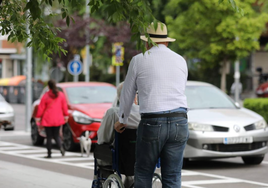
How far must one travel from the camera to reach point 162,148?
5.70 meters

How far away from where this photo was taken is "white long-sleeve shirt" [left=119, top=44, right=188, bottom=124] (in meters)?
5.64

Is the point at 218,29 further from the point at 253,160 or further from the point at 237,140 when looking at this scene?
the point at 237,140

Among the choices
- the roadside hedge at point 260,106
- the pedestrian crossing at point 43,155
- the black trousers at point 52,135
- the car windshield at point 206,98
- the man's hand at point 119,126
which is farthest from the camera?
the roadside hedge at point 260,106

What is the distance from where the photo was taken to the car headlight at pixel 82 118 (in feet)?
48.7

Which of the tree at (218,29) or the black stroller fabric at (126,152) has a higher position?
the tree at (218,29)

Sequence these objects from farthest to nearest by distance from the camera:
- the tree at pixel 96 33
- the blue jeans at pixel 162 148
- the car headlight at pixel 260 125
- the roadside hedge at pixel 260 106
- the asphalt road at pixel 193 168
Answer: the tree at pixel 96 33, the roadside hedge at pixel 260 106, the car headlight at pixel 260 125, the asphalt road at pixel 193 168, the blue jeans at pixel 162 148

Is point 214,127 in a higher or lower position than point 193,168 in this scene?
higher

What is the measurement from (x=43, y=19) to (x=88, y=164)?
587cm

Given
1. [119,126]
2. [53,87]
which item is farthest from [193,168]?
[119,126]

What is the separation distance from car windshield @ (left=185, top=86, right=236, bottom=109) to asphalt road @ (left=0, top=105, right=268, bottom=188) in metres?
1.08

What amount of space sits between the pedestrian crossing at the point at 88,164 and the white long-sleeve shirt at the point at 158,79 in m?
4.43

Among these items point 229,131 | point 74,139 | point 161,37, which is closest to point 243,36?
point 74,139

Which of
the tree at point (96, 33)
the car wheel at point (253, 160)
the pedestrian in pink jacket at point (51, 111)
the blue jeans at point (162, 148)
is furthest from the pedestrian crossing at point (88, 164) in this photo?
the tree at point (96, 33)

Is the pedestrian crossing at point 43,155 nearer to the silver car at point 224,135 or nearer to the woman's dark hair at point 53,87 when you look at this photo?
the woman's dark hair at point 53,87
